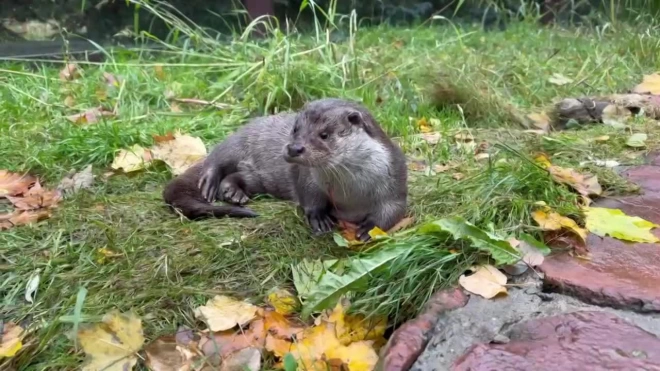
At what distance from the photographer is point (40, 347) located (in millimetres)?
1558

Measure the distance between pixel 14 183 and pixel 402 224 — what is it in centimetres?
142

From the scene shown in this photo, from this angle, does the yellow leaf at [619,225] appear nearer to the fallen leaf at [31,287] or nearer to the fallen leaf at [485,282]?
the fallen leaf at [485,282]

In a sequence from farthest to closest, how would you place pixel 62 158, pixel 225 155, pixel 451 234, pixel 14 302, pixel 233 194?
1. pixel 62 158
2. pixel 225 155
3. pixel 233 194
4. pixel 14 302
5. pixel 451 234

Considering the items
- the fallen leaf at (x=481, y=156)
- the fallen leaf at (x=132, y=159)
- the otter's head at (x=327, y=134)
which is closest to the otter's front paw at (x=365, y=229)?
the otter's head at (x=327, y=134)

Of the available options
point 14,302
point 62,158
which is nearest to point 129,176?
point 62,158

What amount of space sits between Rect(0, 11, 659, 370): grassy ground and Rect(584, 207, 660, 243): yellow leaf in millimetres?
83

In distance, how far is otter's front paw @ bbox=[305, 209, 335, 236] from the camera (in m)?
2.01

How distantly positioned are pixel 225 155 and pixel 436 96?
1417mm

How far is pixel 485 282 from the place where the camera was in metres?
1.52

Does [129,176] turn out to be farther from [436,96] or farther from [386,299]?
[436,96]

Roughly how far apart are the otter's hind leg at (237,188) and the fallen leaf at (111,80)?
1.72m

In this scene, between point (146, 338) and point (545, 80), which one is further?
point (545, 80)

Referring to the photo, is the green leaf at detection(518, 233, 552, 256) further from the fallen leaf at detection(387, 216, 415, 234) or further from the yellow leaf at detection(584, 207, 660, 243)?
the fallen leaf at detection(387, 216, 415, 234)

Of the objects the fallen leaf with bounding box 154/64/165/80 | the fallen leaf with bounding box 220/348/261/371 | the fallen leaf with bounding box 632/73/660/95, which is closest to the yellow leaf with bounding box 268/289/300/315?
the fallen leaf with bounding box 220/348/261/371
